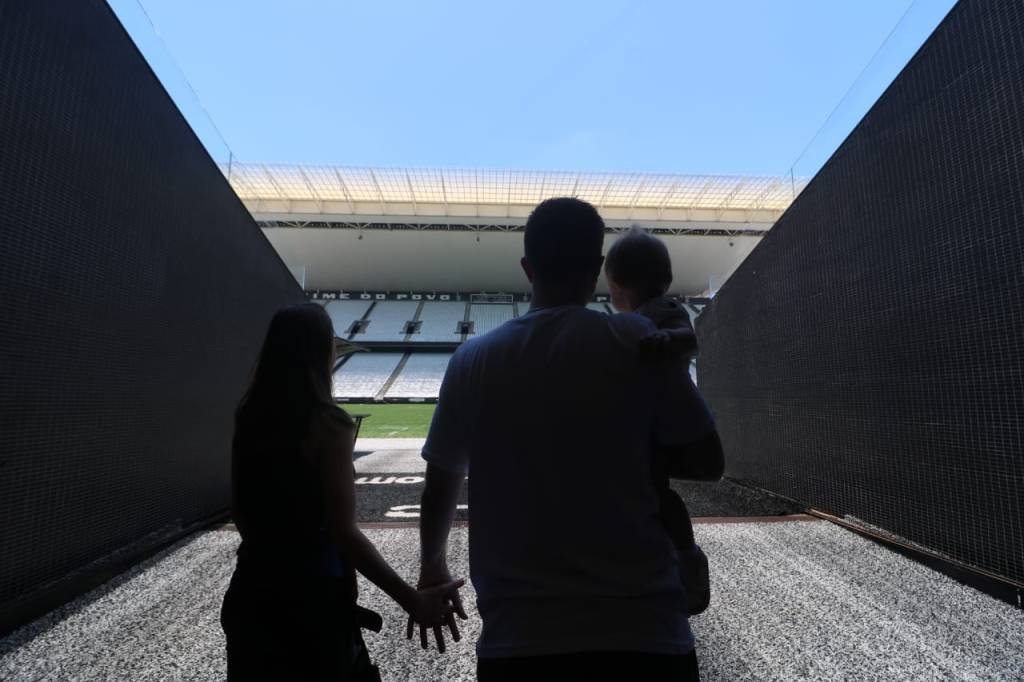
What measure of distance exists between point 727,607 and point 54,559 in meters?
3.76

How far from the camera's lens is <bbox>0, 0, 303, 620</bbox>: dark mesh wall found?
2455 millimetres

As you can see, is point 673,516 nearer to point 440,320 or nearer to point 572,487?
point 572,487

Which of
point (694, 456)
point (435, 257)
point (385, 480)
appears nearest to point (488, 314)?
point (435, 257)

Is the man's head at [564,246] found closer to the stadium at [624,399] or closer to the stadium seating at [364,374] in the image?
the stadium at [624,399]

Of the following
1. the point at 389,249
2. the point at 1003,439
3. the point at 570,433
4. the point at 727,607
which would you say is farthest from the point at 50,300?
the point at 389,249

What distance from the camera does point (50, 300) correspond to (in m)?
2.65

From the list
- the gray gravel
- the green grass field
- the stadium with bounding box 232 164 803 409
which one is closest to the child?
the gray gravel

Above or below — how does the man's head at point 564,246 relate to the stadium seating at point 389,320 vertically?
below

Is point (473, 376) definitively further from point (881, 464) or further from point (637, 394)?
point (881, 464)

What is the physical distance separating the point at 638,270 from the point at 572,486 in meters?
0.70

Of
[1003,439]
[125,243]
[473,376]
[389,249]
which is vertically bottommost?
[1003,439]

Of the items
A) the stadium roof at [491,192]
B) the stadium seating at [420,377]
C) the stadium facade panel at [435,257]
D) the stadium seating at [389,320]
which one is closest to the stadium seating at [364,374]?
the stadium seating at [420,377]

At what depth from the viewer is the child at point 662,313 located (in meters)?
0.90

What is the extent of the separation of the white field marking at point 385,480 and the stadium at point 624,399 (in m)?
0.66
